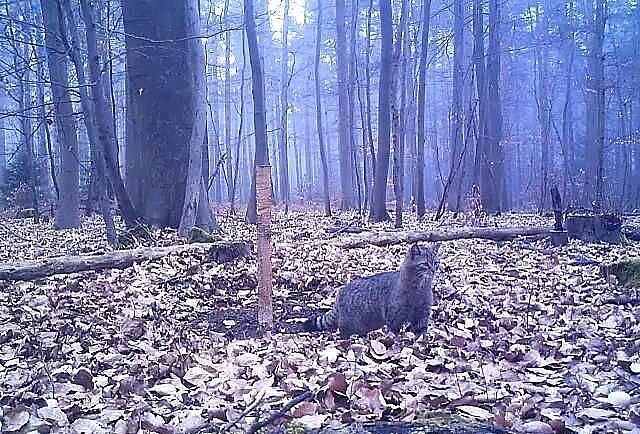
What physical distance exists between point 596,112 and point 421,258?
896 inches

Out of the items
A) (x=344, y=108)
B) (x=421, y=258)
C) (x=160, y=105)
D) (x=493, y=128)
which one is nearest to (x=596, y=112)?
(x=493, y=128)

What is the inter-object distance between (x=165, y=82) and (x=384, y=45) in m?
7.01

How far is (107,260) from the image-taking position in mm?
8484

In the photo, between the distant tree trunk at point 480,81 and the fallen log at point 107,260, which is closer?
the fallen log at point 107,260

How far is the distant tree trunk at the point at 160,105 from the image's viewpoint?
476 inches

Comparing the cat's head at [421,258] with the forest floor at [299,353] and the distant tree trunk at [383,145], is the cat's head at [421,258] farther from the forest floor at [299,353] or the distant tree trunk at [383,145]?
the distant tree trunk at [383,145]

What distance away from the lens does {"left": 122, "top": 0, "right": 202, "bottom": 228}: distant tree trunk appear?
12.1 meters

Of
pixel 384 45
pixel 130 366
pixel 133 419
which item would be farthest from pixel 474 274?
pixel 384 45

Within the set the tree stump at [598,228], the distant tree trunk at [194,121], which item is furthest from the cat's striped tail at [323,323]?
the tree stump at [598,228]

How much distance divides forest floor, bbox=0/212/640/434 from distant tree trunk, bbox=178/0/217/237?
8.01 ft

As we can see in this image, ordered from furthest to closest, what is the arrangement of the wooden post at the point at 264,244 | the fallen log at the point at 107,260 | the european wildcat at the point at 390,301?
the fallen log at the point at 107,260
the european wildcat at the point at 390,301
the wooden post at the point at 264,244

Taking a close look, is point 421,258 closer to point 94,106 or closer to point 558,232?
point 558,232

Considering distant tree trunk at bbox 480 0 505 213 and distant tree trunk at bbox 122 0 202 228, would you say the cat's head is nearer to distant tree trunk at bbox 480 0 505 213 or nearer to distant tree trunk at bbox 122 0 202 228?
distant tree trunk at bbox 122 0 202 228

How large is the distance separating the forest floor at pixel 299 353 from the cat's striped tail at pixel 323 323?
20 cm
